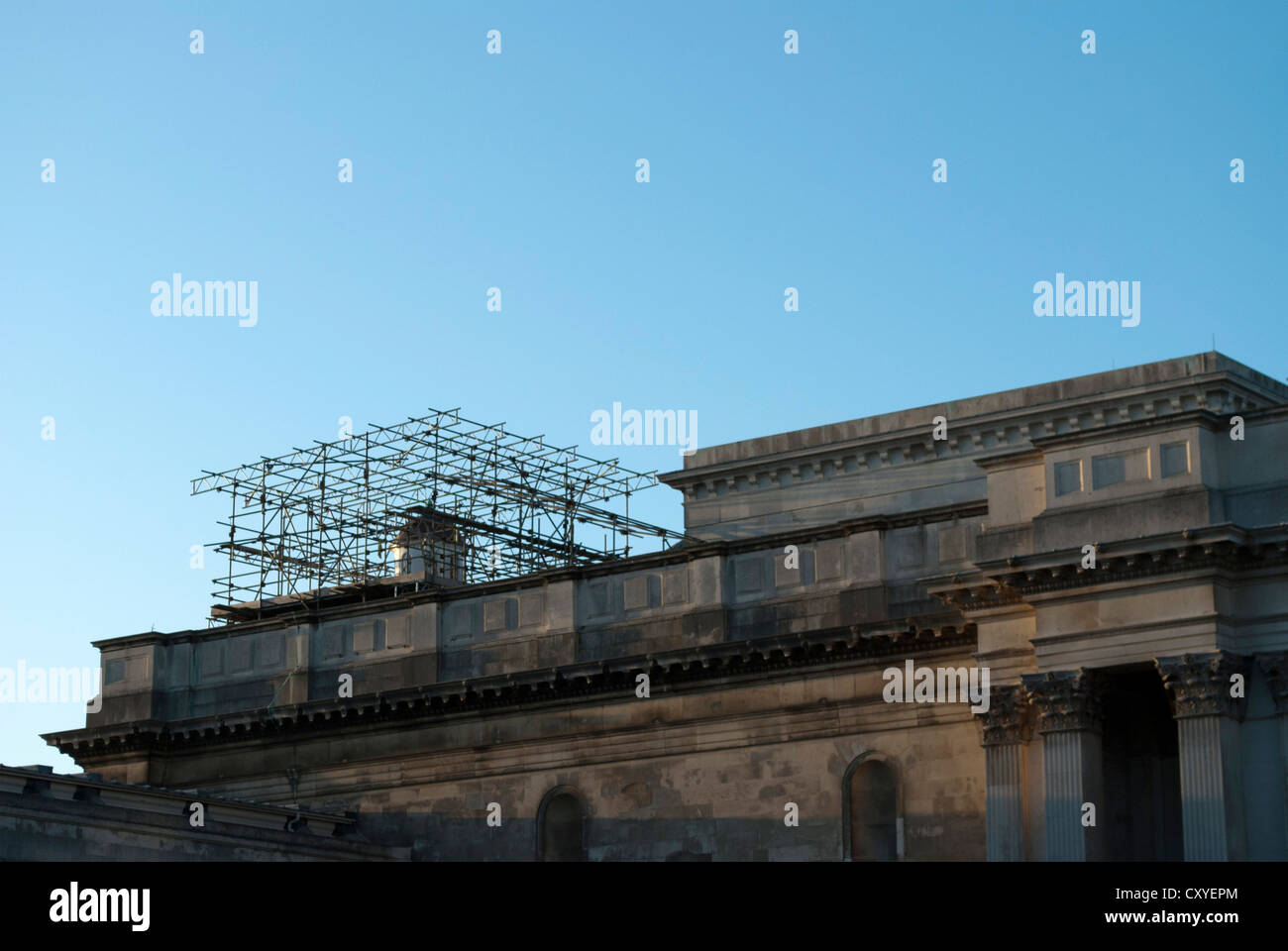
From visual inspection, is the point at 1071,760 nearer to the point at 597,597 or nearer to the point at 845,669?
the point at 845,669

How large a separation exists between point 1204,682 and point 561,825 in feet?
58.5

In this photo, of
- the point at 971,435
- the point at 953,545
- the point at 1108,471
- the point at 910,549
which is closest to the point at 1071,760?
the point at 1108,471

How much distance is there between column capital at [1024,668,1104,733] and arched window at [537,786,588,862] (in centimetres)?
1353

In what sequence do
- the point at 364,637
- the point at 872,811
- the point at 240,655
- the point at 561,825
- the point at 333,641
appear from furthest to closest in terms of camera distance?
the point at 240,655
the point at 333,641
the point at 364,637
the point at 561,825
the point at 872,811

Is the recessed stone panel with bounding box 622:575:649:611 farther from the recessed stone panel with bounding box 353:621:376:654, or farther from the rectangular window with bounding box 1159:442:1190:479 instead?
the rectangular window with bounding box 1159:442:1190:479

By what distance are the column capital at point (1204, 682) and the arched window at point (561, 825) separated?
16252 millimetres

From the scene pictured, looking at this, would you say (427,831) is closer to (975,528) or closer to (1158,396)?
(975,528)

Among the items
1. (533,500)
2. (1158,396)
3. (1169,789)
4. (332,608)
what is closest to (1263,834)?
(1169,789)

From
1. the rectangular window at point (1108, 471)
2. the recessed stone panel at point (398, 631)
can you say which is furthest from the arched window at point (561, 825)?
the rectangular window at point (1108, 471)

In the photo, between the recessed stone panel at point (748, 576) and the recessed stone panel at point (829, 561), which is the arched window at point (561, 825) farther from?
the recessed stone panel at point (829, 561)

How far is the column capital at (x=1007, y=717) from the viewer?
46156 millimetres

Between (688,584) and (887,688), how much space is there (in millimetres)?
6160

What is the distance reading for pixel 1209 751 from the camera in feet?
142

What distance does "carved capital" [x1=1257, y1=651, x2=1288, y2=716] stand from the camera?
4322cm
